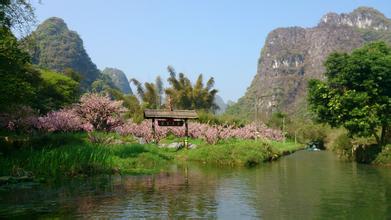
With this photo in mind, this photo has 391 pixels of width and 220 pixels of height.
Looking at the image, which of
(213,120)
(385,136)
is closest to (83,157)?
(385,136)

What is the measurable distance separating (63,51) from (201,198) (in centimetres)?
15196

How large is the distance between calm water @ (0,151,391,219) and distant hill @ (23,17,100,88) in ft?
413

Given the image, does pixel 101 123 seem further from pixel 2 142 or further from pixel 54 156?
pixel 54 156

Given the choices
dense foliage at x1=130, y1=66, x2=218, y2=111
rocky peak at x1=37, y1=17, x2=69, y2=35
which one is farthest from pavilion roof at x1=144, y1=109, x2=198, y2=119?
rocky peak at x1=37, y1=17, x2=69, y2=35

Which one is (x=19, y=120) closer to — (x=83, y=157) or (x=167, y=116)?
(x=167, y=116)

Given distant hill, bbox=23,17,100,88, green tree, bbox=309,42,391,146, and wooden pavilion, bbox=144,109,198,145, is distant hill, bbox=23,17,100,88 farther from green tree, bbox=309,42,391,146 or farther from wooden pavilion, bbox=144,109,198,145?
green tree, bbox=309,42,391,146

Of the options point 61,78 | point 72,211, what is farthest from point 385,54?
point 61,78

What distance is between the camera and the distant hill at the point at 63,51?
14500 centimetres

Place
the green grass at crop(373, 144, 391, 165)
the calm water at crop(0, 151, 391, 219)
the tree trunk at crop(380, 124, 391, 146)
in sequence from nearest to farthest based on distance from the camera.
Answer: the calm water at crop(0, 151, 391, 219), the green grass at crop(373, 144, 391, 165), the tree trunk at crop(380, 124, 391, 146)

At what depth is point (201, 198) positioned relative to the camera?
1447cm

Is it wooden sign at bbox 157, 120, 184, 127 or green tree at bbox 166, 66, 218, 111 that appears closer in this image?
wooden sign at bbox 157, 120, 184, 127

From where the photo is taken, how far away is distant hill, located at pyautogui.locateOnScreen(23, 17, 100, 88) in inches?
5709

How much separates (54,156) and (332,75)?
21.1m

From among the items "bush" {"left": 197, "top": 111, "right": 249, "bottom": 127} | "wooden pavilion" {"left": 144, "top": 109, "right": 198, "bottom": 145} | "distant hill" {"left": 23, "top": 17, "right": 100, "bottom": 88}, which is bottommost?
"wooden pavilion" {"left": 144, "top": 109, "right": 198, "bottom": 145}
